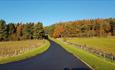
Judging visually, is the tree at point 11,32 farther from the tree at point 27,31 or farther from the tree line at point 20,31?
the tree at point 27,31

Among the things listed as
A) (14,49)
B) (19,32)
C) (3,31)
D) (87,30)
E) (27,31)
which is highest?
(3,31)

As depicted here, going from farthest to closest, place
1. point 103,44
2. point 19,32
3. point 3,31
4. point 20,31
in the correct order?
1. point 20,31
2. point 19,32
3. point 3,31
4. point 103,44

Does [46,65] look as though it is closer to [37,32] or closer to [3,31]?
[3,31]

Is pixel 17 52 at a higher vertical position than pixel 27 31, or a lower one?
lower

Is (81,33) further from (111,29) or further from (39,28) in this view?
(39,28)

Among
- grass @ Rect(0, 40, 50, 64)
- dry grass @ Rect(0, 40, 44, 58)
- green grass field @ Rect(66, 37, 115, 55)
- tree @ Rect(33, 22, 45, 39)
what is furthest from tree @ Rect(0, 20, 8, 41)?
grass @ Rect(0, 40, 50, 64)

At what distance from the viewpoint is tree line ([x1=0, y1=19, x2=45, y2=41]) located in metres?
127

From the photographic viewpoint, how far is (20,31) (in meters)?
142

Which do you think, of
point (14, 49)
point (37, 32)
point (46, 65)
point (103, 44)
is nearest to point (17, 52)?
point (14, 49)

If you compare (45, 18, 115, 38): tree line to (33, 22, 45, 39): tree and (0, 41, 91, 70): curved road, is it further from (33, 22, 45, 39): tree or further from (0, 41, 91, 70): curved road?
(0, 41, 91, 70): curved road

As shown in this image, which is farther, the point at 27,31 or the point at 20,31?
the point at 27,31

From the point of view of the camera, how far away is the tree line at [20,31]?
126562 mm

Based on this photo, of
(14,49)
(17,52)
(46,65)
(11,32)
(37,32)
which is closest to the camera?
(46,65)

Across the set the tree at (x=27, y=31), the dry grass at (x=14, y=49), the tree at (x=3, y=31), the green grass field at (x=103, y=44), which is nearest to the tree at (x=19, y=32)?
the tree at (x=27, y=31)
